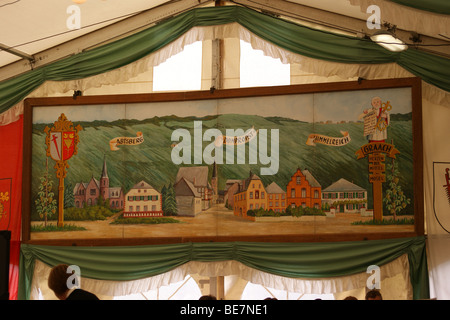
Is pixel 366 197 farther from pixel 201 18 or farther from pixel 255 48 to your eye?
pixel 201 18

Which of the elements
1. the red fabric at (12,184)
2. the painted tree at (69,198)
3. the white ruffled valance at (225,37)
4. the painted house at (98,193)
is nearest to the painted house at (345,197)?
the white ruffled valance at (225,37)

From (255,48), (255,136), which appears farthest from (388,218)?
(255,48)

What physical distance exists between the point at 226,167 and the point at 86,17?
91.7 inches

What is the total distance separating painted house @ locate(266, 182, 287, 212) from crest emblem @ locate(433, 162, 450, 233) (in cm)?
153

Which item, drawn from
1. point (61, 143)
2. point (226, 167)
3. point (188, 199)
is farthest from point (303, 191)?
point (61, 143)

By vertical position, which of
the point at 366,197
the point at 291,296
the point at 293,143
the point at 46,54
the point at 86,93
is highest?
the point at 46,54

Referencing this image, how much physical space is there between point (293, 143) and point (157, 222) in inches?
69.2

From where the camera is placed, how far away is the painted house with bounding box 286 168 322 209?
5879 millimetres

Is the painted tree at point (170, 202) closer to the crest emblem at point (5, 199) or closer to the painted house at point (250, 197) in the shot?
the painted house at point (250, 197)

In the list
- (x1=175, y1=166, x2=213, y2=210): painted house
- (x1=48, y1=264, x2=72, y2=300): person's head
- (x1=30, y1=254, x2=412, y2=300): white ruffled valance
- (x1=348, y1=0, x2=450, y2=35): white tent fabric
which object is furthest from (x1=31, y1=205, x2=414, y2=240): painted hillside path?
(x1=48, y1=264, x2=72, y2=300): person's head
